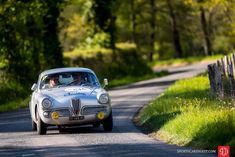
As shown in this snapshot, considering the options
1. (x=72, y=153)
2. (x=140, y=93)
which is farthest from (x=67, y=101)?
(x=140, y=93)

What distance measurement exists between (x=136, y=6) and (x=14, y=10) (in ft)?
153

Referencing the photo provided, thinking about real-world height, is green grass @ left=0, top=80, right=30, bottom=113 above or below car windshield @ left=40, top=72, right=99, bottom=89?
below

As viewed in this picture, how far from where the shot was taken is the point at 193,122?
53.8ft

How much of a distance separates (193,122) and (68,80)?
4926mm

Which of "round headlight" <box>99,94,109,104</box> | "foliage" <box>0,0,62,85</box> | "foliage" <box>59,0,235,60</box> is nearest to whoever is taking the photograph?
"round headlight" <box>99,94,109,104</box>

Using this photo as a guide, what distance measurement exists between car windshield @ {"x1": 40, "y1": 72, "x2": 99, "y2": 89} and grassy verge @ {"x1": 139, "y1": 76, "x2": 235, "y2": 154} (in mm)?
2018

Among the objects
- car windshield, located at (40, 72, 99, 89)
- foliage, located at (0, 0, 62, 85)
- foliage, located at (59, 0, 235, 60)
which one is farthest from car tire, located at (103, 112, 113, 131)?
foliage, located at (59, 0, 235, 60)

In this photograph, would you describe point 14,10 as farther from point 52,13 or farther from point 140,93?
point 140,93

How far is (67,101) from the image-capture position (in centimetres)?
1859

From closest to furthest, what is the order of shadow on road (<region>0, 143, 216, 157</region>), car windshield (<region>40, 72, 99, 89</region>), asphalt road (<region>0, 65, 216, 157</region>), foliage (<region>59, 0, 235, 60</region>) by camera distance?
shadow on road (<region>0, 143, 216, 157</region>) < asphalt road (<region>0, 65, 216, 157</region>) < car windshield (<region>40, 72, 99, 89</region>) < foliage (<region>59, 0, 235, 60</region>)

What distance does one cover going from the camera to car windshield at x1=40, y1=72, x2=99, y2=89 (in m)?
20.0

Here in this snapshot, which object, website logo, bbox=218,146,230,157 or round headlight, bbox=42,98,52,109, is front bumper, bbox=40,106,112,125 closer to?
round headlight, bbox=42,98,52,109

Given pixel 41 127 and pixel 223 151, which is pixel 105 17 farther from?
pixel 223 151

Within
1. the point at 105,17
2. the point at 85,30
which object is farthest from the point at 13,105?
the point at 85,30
